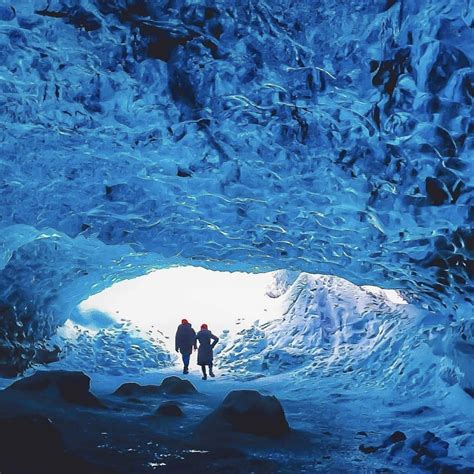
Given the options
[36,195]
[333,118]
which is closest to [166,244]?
[36,195]

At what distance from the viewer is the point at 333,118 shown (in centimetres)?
541

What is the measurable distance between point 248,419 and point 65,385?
134 inches

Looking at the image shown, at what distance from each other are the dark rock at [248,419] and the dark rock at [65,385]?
2.49 m

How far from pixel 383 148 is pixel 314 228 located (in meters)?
3.09

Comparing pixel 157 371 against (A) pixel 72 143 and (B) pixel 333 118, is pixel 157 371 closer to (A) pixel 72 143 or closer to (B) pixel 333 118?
(A) pixel 72 143

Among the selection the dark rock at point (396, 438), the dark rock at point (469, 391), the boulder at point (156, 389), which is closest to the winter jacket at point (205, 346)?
the boulder at point (156, 389)

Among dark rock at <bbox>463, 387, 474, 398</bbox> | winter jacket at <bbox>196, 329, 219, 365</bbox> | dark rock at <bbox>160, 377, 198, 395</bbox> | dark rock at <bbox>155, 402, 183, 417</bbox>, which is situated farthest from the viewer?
winter jacket at <bbox>196, 329, 219, 365</bbox>

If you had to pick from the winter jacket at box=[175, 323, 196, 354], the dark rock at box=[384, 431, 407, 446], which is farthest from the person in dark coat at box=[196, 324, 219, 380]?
the dark rock at box=[384, 431, 407, 446]

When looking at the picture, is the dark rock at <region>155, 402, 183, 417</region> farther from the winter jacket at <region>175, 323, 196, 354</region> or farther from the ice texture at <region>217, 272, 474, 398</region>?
the winter jacket at <region>175, 323, 196, 354</region>

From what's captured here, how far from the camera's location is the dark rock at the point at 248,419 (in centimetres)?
693

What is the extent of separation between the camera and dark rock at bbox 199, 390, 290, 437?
22.7 ft

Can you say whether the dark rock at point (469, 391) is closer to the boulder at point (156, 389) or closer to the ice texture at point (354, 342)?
the ice texture at point (354, 342)

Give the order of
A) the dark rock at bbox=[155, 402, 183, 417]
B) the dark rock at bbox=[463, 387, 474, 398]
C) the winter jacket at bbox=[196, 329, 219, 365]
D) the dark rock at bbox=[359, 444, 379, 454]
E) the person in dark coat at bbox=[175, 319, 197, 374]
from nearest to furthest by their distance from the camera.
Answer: the dark rock at bbox=[359, 444, 379, 454] < the dark rock at bbox=[463, 387, 474, 398] < the dark rock at bbox=[155, 402, 183, 417] < the winter jacket at bbox=[196, 329, 219, 365] < the person in dark coat at bbox=[175, 319, 197, 374]

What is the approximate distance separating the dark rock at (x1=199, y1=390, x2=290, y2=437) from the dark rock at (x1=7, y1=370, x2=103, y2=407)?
2492 millimetres
